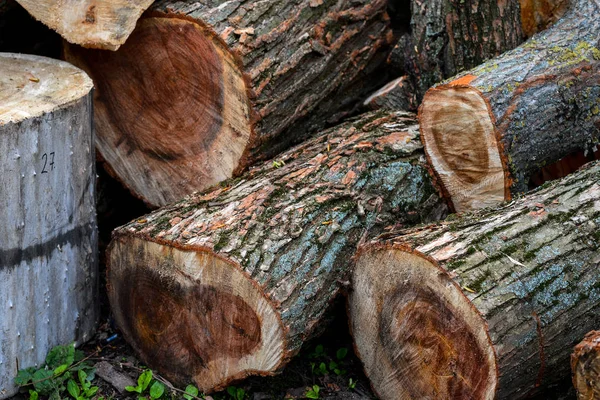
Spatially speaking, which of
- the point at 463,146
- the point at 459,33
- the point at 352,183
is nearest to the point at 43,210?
the point at 352,183

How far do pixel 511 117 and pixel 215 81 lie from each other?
4.12ft

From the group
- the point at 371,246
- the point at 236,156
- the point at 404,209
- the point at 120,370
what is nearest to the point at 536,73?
the point at 404,209

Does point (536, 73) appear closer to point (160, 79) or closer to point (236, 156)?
point (236, 156)

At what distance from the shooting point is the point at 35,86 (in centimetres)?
313

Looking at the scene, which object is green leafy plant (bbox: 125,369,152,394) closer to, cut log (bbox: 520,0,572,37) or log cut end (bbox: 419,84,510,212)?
log cut end (bbox: 419,84,510,212)

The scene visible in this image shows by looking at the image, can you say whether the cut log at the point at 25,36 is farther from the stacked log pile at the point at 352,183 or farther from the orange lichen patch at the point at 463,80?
the orange lichen patch at the point at 463,80

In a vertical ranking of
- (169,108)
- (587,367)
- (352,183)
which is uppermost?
(169,108)

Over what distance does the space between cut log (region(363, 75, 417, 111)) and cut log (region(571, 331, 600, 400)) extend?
1840mm

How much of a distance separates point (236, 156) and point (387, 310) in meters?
1.05

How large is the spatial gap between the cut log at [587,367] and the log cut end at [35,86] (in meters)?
2.09

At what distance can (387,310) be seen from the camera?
107 inches

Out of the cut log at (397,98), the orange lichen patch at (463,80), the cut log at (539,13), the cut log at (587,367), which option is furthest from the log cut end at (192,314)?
the cut log at (539,13)

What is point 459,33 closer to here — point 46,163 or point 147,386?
point 46,163

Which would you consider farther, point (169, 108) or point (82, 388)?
point (169, 108)
